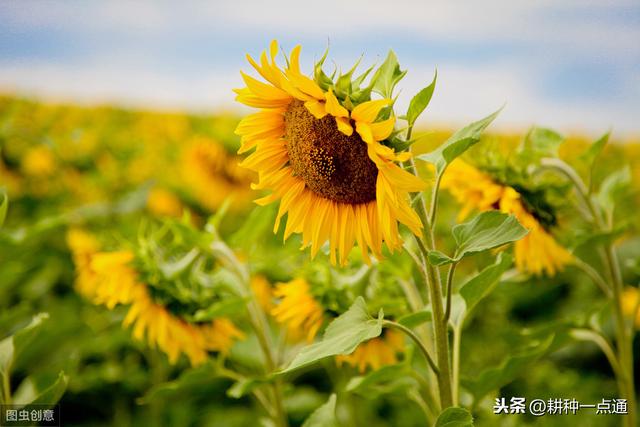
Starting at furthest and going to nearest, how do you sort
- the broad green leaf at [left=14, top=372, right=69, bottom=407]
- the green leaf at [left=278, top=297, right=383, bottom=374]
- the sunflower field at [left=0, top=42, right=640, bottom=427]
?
1. the broad green leaf at [left=14, top=372, right=69, bottom=407]
2. the sunflower field at [left=0, top=42, right=640, bottom=427]
3. the green leaf at [left=278, top=297, right=383, bottom=374]

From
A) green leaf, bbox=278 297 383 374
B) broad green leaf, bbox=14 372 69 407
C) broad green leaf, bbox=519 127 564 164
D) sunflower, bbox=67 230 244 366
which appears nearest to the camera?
green leaf, bbox=278 297 383 374

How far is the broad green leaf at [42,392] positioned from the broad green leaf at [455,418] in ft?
2.30

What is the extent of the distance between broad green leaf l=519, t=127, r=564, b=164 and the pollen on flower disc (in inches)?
19.5

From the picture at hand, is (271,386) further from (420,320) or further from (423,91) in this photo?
(423,91)

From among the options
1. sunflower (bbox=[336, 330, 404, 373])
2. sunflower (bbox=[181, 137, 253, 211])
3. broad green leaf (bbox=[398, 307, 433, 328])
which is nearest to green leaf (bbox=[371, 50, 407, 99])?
broad green leaf (bbox=[398, 307, 433, 328])

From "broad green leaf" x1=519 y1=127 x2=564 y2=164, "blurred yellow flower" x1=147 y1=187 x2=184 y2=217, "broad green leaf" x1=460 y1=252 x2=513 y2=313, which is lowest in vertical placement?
"broad green leaf" x1=460 y1=252 x2=513 y2=313

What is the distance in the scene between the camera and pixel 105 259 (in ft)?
4.56

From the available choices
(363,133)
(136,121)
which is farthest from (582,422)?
(136,121)

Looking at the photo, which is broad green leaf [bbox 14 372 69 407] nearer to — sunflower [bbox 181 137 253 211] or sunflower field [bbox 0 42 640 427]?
sunflower field [bbox 0 42 640 427]

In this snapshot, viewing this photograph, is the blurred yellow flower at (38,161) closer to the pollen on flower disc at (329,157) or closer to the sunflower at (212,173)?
the sunflower at (212,173)

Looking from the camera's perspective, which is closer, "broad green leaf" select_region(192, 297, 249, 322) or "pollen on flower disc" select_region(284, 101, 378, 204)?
"pollen on flower disc" select_region(284, 101, 378, 204)

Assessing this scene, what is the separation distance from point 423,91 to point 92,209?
2150 millimetres

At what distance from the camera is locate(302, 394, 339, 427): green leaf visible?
103 centimetres

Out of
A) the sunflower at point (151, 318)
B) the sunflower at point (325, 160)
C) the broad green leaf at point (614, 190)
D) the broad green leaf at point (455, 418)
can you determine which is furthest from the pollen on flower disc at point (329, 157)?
the broad green leaf at point (614, 190)
